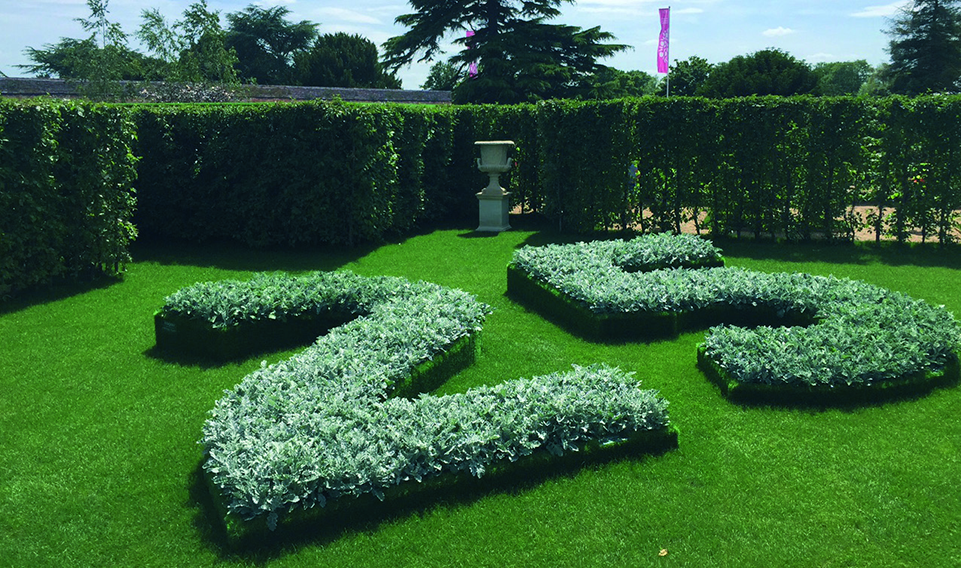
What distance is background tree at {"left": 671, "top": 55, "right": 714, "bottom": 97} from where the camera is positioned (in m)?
44.9

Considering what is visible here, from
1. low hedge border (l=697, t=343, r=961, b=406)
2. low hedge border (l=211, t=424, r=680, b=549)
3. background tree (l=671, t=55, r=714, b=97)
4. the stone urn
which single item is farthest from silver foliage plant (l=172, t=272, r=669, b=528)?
background tree (l=671, t=55, r=714, b=97)

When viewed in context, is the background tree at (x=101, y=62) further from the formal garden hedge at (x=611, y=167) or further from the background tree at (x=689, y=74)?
the background tree at (x=689, y=74)

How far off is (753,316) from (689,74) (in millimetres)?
39940

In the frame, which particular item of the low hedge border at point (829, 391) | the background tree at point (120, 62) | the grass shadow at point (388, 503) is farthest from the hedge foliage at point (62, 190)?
the background tree at point (120, 62)

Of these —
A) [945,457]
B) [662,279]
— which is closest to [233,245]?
[662,279]

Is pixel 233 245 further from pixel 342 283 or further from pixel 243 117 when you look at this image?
pixel 342 283

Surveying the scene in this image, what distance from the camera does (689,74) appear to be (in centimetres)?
4516

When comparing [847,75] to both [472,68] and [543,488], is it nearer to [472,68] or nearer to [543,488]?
[472,68]

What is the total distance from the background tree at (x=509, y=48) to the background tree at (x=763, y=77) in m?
5.59

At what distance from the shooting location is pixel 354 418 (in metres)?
5.63

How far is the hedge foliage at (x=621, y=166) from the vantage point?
14062mm

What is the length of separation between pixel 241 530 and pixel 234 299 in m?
4.33

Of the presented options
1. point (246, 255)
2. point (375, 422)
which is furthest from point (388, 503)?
point (246, 255)

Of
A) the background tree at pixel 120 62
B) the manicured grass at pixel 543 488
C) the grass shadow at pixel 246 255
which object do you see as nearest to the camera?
the manicured grass at pixel 543 488
